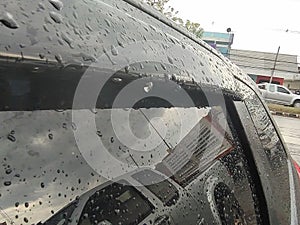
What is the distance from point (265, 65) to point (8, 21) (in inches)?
1786

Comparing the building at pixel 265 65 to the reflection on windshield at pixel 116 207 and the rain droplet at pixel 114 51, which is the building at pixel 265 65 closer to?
the reflection on windshield at pixel 116 207

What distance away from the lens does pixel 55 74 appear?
0.74 meters

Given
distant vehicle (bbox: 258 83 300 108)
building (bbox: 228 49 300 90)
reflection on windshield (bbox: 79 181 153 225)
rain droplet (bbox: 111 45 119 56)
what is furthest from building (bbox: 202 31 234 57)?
rain droplet (bbox: 111 45 119 56)

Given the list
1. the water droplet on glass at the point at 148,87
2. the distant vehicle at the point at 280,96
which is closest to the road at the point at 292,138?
the water droplet on glass at the point at 148,87

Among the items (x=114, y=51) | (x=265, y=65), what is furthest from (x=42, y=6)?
(x=265, y=65)

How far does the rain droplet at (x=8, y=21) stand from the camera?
27.5 inches

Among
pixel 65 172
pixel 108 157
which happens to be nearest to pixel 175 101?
pixel 108 157

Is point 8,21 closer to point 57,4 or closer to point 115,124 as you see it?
point 57,4

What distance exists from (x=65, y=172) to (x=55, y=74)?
43 cm

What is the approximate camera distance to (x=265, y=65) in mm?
44312

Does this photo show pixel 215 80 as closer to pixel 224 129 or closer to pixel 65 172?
pixel 224 129

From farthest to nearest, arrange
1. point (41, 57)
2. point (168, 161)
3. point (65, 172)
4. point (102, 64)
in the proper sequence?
point (168, 161), point (65, 172), point (102, 64), point (41, 57)

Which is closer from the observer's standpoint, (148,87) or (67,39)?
(67,39)

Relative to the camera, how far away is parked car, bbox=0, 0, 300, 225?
29.9 inches
